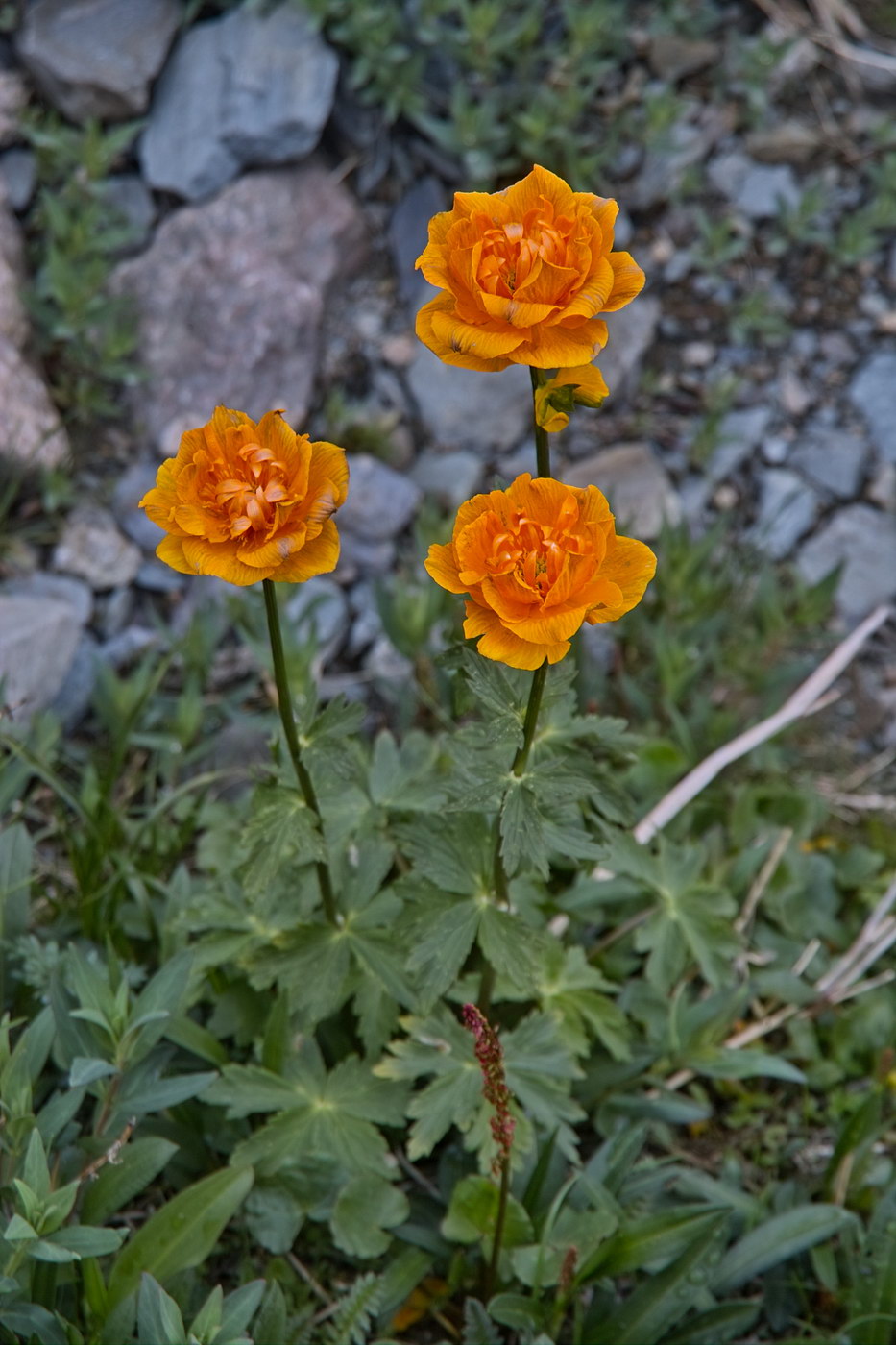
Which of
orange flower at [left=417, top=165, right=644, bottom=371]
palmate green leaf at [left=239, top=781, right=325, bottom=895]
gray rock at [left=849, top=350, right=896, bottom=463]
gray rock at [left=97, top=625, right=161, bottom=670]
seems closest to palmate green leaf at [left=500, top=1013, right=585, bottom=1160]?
palmate green leaf at [left=239, top=781, right=325, bottom=895]

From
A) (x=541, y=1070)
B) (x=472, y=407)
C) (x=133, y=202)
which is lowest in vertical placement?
(x=541, y=1070)

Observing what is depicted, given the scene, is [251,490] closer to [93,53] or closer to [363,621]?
[363,621]

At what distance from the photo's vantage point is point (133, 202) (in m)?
3.87

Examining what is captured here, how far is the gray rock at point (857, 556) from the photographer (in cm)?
370

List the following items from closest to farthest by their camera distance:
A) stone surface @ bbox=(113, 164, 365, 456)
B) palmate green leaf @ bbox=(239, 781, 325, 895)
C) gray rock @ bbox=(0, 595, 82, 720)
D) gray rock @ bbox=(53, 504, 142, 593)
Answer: palmate green leaf @ bbox=(239, 781, 325, 895) < gray rock @ bbox=(0, 595, 82, 720) < gray rock @ bbox=(53, 504, 142, 593) < stone surface @ bbox=(113, 164, 365, 456)

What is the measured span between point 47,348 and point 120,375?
0.27m

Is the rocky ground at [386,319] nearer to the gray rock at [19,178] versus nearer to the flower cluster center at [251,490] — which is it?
the gray rock at [19,178]

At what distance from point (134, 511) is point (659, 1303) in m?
2.51

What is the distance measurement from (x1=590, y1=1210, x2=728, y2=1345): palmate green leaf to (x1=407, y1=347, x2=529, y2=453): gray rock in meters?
Answer: 2.45

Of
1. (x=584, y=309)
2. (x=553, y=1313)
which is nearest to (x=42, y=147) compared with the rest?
(x=584, y=309)

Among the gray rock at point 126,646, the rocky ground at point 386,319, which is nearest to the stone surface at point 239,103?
the rocky ground at point 386,319

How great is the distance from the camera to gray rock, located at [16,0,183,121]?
3.77 meters

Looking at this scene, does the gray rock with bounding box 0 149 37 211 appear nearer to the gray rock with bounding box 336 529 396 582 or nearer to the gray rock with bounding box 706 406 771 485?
the gray rock with bounding box 336 529 396 582

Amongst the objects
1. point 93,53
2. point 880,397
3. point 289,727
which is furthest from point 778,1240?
point 93,53
